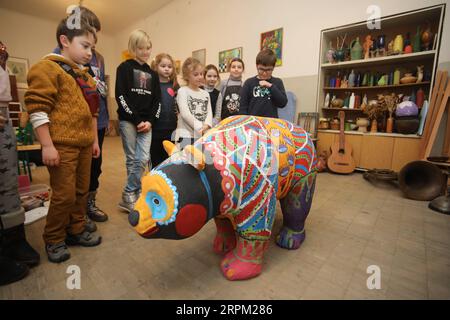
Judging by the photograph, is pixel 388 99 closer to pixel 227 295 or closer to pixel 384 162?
pixel 384 162

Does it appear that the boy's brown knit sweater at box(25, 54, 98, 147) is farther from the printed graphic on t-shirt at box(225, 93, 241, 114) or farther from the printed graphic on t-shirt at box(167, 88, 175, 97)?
the printed graphic on t-shirt at box(225, 93, 241, 114)

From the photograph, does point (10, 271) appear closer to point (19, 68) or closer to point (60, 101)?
point (60, 101)

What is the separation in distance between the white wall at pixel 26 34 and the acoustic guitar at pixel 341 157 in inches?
323

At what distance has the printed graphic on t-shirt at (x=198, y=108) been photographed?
1.83 m

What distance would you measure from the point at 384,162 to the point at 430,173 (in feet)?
2.42

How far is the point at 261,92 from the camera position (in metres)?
1.85

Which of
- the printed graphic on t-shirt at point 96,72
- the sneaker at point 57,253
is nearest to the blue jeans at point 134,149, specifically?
the printed graphic on t-shirt at point 96,72

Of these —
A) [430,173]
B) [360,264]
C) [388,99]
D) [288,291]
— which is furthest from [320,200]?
[388,99]

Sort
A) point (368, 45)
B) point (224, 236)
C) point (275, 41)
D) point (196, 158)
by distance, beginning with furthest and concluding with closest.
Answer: point (275, 41), point (368, 45), point (224, 236), point (196, 158)

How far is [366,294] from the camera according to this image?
1.02m

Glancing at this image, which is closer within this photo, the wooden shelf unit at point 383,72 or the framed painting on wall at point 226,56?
the wooden shelf unit at point 383,72

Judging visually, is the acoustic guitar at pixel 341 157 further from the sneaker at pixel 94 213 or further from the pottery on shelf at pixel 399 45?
the sneaker at pixel 94 213

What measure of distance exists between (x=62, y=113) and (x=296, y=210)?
1.34 m

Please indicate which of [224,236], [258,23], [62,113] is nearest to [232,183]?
[224,236]
